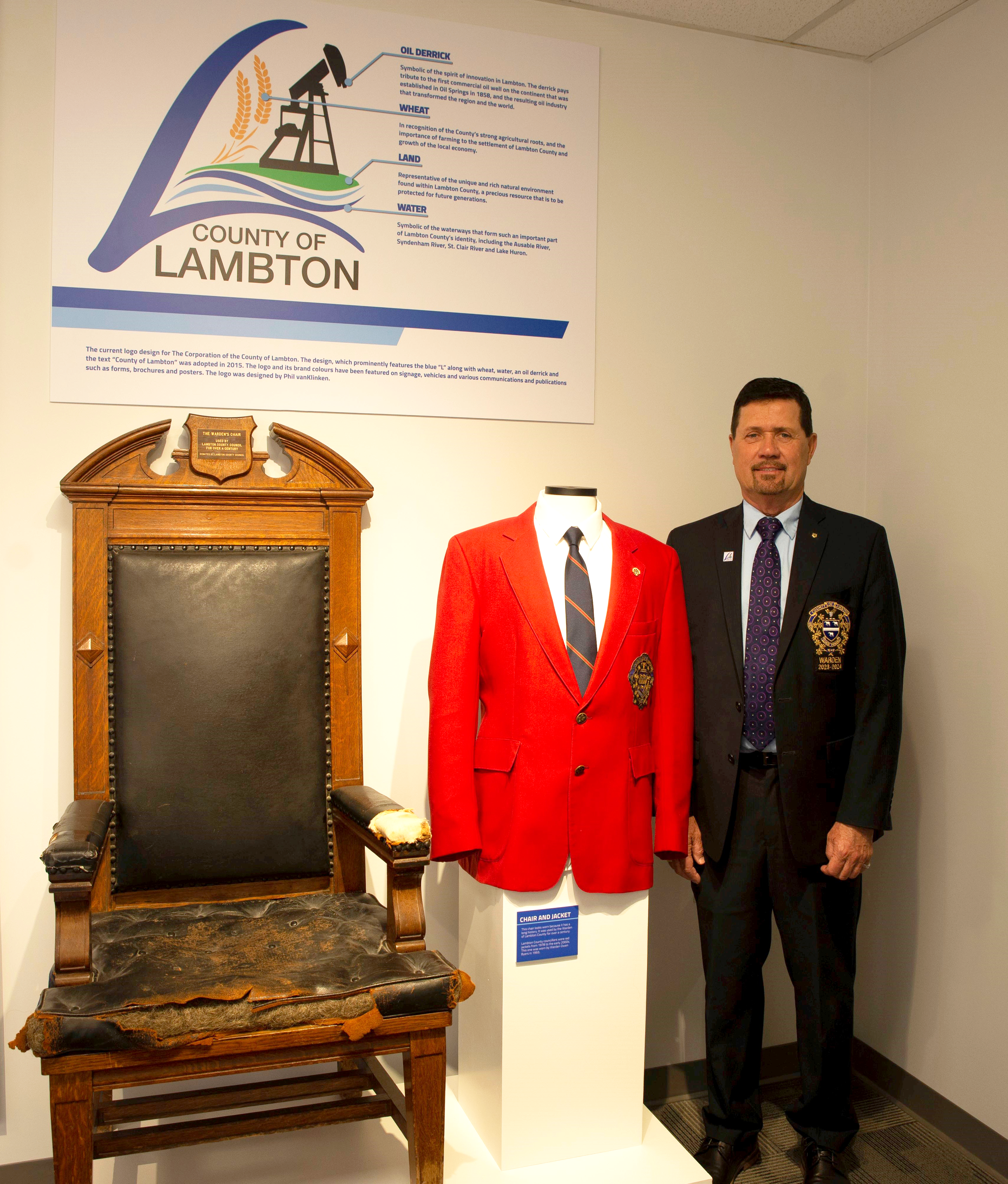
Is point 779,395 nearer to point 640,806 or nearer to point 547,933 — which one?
point 640,806

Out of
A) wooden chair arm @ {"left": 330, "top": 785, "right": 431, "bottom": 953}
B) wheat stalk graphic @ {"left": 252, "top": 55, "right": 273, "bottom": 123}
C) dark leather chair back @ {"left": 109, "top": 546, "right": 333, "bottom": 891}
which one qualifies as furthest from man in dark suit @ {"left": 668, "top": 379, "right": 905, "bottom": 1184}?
wheat stalk graphic @ {"left": 252, "top": 55, "right": 273, "bottom": 123}

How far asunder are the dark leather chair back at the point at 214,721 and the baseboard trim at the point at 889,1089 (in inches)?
48.2

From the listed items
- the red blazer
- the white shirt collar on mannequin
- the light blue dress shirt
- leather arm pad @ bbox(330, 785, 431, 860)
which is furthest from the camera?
the light blue dress shirt

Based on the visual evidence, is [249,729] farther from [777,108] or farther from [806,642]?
[777,108]

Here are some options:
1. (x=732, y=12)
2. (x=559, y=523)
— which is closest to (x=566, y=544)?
(x=559, y=523)

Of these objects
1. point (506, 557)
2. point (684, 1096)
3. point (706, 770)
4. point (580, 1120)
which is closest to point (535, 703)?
point (506, 557)

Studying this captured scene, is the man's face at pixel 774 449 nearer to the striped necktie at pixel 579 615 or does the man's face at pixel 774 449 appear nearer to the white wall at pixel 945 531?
the striped necktie at pixel 579 615

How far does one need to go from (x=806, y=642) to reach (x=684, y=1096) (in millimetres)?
1451

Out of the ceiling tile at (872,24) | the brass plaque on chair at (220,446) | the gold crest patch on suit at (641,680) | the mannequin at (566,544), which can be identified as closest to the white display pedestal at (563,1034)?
the gold crest patch on suit at (641,680)

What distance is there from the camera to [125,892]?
2.18 meters

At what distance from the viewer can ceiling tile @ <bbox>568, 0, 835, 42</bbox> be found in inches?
107

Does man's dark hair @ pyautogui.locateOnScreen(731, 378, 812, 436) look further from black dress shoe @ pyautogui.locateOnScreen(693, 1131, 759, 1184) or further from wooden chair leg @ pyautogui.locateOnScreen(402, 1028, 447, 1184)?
black dress shoe @ pyautogui.locateOnScreen(693, 1131, 759, 1184)

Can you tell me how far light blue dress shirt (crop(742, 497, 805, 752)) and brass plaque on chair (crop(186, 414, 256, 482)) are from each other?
121cm

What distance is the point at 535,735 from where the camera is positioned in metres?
2.15
